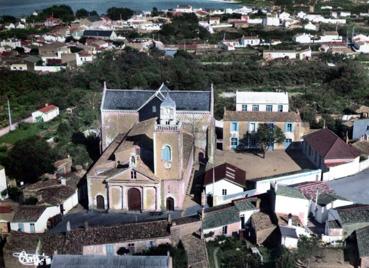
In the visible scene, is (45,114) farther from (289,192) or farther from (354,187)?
(354,187)

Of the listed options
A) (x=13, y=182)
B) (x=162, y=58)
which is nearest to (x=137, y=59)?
(x=162, y=58)

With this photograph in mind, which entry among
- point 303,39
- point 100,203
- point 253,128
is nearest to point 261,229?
point 100,203

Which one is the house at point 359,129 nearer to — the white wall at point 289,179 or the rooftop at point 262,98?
the rooftop at point 262,98

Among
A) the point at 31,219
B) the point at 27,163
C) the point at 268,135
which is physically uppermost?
the point at 268,135

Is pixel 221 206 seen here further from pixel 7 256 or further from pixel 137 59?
pixel 137 59

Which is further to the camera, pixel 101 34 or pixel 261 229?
pixel 101 34

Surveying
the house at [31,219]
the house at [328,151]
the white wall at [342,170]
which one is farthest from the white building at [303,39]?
the house at [31,219]
